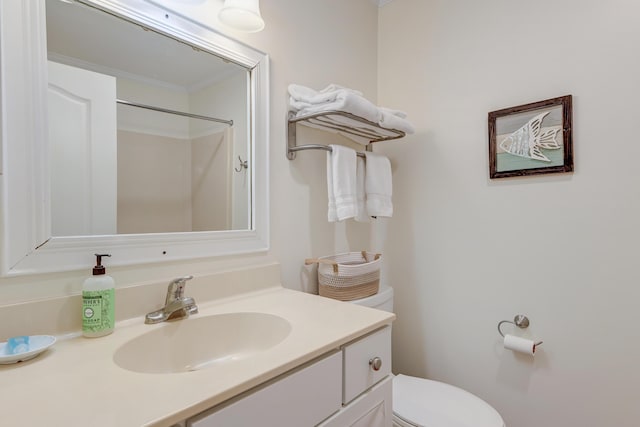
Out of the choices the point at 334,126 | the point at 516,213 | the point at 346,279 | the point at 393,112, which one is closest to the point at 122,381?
the point at 346,279

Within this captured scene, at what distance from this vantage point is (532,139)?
4.49ft

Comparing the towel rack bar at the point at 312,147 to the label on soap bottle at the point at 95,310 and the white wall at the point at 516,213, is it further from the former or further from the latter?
the label on soap bottle at the point at 95,310

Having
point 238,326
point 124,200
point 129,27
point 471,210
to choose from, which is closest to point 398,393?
point 238,326

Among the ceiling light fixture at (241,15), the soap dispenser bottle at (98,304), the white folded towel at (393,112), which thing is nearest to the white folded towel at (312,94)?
the white folded towel at (393,112)

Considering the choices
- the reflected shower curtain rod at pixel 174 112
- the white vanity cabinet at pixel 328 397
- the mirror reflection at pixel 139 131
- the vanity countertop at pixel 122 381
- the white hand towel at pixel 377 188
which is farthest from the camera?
the white hand towel at pixel 377 188

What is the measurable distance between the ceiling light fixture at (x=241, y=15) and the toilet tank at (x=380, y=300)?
3.71 feet

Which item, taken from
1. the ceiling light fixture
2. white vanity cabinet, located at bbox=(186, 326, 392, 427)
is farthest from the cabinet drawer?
the ceiling light fixture

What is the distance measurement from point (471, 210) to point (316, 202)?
74cm

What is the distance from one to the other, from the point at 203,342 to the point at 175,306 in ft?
0.45

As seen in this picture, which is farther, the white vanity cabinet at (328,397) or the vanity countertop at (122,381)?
the white vanity cabinet at (328,397)

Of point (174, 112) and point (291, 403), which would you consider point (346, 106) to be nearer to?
point (174, 112)

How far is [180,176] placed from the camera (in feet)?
3.60

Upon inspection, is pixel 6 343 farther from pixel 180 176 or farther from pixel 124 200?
pixel 180 176

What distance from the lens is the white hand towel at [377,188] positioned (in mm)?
1534
